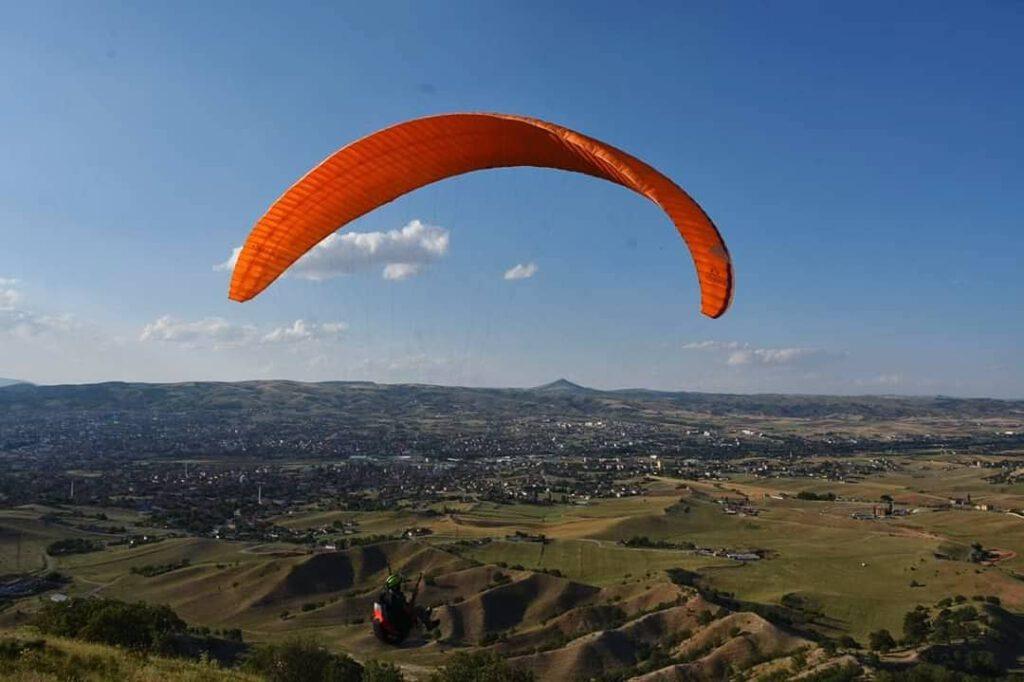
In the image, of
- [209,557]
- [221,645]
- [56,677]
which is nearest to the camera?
[56,677]

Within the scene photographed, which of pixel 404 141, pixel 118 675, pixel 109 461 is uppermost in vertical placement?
pixel 404 141

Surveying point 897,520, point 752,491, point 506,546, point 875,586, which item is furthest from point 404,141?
point 752,491

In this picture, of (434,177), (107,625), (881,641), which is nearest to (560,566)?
(881,641)

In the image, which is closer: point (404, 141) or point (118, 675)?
point (118, 675)

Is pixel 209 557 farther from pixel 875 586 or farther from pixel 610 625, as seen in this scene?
pixel 875 586

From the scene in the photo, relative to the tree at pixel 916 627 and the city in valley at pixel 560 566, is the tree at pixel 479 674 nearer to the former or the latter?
the city in valley at pixel 560 566

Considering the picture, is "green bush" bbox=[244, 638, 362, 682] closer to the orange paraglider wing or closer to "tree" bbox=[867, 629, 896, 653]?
the orange paraglider wing

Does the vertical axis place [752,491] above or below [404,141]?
below

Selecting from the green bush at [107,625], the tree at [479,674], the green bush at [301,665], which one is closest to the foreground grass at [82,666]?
the green bush at [107,625]
